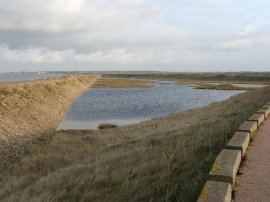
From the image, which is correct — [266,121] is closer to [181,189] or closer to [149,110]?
[181,189]

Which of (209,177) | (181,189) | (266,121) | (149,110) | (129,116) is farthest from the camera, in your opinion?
(149,110)

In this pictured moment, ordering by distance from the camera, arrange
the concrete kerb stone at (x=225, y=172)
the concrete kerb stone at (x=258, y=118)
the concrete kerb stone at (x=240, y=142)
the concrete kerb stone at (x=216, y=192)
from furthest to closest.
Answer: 1. the concrete kerb stone at (x=258, y=118)
2. the concrete kerb stone at (x=240, y=142)
3. the concrete kerb stone at (x=225, y=172)
4. the concrete kerb stone at (x=216, y=192)

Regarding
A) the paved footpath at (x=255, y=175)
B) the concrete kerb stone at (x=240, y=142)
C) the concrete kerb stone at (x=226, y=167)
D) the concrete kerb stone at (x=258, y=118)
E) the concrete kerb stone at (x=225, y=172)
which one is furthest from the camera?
the concrete kerb stone at (x=258, y=118)

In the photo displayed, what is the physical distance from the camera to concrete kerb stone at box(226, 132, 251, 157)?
306 inches

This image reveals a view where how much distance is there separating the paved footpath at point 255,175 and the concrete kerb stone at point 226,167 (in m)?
0.20

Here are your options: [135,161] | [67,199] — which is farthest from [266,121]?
[67,199]

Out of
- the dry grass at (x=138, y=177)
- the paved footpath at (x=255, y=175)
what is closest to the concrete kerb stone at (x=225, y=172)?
the paved footpath at (x=255, y=175)

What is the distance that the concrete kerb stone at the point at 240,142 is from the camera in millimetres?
7781

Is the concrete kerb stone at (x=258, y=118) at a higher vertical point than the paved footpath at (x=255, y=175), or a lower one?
higher

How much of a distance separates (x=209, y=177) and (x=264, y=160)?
7.36 ft

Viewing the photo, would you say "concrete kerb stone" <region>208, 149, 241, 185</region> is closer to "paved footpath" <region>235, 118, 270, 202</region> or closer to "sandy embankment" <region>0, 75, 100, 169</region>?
"paved footpath" <region>235, 118, 270, 202</region>

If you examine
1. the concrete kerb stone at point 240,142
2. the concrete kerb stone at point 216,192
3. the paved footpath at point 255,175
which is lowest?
the paved footpath at point 255,175

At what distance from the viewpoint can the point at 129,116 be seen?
31.9 m

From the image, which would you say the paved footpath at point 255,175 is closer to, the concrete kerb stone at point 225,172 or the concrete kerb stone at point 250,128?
the concrete kerb stone at point 225,172
